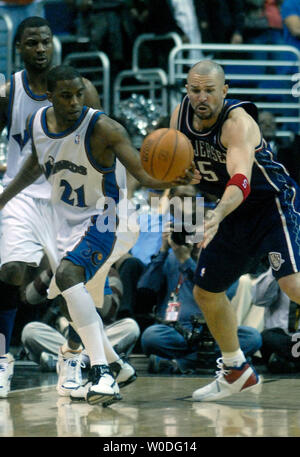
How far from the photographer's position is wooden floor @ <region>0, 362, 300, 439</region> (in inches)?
169

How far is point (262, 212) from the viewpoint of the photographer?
529cm

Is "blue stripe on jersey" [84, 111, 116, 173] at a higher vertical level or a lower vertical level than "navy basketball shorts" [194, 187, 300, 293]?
higher

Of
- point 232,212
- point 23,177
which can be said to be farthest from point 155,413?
point 23,177

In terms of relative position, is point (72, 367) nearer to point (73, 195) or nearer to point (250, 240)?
point (73, 195)

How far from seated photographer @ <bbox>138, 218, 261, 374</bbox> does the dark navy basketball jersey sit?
1836 millimetres

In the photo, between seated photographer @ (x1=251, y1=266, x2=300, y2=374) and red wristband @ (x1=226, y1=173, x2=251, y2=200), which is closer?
red wristband @ (x1=226, y1=173, x2=251, y2=200)

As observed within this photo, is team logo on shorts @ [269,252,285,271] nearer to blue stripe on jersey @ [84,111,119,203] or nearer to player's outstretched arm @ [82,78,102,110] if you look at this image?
blue stripe on jersey @ [84,111,119,203]

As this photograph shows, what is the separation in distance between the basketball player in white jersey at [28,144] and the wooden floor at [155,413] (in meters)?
0.85

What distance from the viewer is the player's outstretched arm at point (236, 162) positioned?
455cm

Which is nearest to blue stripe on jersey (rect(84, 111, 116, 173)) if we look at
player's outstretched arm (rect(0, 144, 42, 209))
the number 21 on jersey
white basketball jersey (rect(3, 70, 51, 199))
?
the number 21 on jersey

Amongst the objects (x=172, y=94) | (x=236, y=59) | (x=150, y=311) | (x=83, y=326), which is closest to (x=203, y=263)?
(x=83, y=326)

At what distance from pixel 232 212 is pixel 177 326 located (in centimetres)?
204

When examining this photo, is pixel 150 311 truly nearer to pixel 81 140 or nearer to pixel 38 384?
pixel 38 384

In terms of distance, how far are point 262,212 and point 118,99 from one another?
496cm
